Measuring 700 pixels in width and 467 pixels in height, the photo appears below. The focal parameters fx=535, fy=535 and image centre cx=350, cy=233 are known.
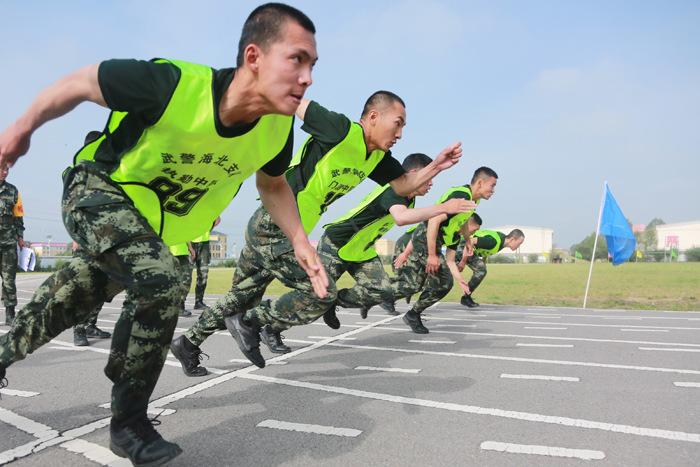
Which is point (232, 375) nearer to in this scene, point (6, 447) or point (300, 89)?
point (6, 447)

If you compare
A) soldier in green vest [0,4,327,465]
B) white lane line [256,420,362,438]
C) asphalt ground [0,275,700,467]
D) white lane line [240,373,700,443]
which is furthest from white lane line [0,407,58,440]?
white lane line [240,373,700,443]

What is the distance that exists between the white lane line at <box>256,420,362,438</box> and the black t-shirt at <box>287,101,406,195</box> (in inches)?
89.3

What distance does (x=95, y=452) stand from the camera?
2.52m

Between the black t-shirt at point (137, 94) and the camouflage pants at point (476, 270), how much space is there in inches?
370

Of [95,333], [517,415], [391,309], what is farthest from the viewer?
[391,309]

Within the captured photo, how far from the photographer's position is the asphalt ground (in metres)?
2.53

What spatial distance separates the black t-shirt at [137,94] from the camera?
7.27 feet

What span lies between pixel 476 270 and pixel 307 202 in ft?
24.1

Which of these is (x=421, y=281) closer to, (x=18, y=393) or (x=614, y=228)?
(x=18, y=393)

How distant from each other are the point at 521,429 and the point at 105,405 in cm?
249

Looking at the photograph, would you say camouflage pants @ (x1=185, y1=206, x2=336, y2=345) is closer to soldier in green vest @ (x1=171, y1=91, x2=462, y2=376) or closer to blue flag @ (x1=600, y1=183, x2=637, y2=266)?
soldier in green vest @ (x1=171, y1=91, x2=462, y2=376)

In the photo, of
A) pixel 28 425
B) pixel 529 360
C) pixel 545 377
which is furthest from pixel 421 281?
pixel 28 425

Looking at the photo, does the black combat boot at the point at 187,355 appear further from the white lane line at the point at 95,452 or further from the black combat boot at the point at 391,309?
the black combat boot at the point at 391,309

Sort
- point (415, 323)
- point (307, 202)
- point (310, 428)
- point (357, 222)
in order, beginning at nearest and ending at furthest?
point (310, 428), point (307, 202), point (357, 222), point (415, 323)
